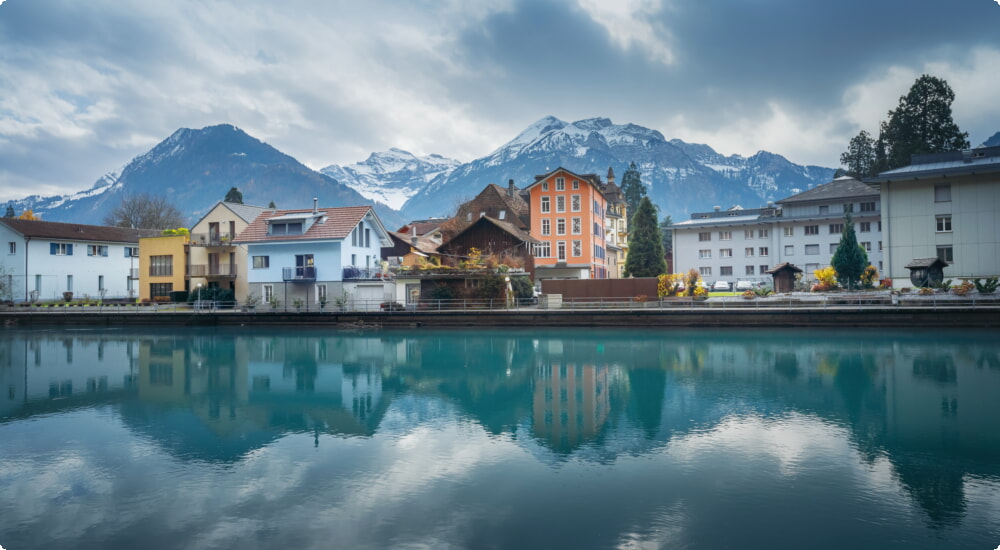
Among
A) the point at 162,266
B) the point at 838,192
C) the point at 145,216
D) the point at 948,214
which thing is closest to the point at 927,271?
the point at 948,214

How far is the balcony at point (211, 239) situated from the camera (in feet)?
173

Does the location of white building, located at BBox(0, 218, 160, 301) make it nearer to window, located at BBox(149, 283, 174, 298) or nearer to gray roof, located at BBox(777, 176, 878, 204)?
window, located at BBox(149, 283, 174, 298)

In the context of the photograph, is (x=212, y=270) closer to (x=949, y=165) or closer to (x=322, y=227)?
(x=322, y=227)

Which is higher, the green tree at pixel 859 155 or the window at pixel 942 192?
the green tree at pixel 859 155

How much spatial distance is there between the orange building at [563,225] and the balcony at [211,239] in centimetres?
2722

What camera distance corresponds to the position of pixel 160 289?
182 feet

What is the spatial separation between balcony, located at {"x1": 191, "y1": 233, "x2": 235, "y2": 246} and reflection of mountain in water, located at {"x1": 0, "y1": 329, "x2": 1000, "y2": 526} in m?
17.9

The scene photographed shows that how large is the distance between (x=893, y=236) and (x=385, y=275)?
37.9m

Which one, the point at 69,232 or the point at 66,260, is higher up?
the point at 69,232

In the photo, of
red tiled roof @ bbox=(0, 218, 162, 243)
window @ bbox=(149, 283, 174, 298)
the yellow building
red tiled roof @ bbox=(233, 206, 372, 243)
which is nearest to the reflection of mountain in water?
red tiled roof @ bbox=(233, 206, 372, 243)

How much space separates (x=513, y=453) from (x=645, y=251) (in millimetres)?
49128

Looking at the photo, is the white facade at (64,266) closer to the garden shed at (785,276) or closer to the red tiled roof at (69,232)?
the red tiled roof at (69,232)

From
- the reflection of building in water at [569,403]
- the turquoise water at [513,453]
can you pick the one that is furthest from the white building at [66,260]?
the reflection of building in water at [569,403]

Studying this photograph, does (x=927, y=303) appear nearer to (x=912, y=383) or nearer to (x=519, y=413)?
(x=912, y=383)
